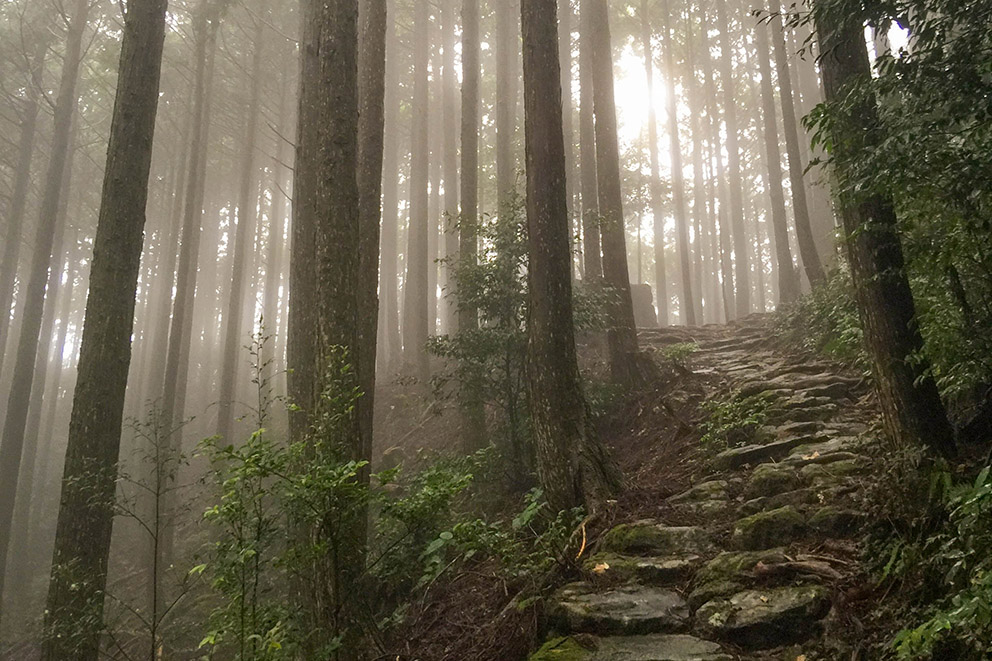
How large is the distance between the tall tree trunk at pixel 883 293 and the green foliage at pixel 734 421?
233cm

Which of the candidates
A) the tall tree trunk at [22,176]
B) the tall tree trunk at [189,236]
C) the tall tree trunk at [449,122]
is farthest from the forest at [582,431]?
the tall tree trunk at [22,176]

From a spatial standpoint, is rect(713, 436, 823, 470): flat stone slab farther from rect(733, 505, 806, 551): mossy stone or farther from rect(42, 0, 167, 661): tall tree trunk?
rect(42, 0, 167, 661): tall tree trunk

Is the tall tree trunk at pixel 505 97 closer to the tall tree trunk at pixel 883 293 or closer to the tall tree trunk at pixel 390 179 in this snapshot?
the tall tree trunk at pixel 390 179

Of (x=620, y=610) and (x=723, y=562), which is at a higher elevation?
(x=723, y=562)

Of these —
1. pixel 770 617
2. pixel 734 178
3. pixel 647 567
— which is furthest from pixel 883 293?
pixel 734 178

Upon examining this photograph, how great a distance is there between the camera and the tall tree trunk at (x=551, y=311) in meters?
6.29

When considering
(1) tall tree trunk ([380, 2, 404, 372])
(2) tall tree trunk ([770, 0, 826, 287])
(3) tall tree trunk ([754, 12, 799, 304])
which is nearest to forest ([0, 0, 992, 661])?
(2) tall tree trunk ([770, 0, 826, 287])

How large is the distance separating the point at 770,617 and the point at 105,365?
6676 millimetres

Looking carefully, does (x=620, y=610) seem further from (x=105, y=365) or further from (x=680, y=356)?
(x=680, y=356)

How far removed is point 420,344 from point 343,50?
384 inches

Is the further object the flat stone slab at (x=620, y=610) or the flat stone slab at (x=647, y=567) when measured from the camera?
the flat stone slab at (x=647, y=567)

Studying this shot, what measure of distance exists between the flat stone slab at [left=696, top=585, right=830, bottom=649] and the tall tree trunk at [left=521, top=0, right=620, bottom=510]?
7.05 ft

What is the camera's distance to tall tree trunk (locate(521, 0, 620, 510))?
629 cm

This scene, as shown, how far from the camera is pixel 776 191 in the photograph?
18.2m
